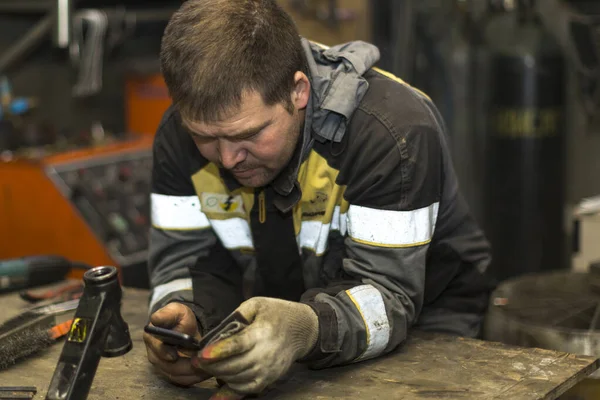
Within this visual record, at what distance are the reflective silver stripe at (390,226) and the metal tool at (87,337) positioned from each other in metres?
0.43

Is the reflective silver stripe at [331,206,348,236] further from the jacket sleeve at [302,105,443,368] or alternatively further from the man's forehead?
the man's forehead

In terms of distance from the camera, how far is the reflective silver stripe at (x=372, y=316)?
→ 1396 millimetres

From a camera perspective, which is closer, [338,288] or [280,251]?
[338,288]

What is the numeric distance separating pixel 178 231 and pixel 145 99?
1607 millimetres

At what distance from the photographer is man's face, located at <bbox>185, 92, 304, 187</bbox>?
1365 mm

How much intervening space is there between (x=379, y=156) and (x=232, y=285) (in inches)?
17.6

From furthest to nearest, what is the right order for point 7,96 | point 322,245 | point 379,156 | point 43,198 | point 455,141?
point 455,141, point 7,96, point 43,198, point 322,245, point 379,156

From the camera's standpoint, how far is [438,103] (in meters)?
3.67

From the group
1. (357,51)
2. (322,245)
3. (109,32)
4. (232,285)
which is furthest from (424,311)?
(109,32)

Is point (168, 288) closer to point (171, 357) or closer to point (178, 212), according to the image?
point (178, 212)

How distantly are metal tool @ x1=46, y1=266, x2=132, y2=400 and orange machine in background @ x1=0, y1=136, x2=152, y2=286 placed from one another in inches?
50.9

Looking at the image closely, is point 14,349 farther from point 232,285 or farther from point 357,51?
point 357,51

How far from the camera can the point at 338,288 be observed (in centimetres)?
145

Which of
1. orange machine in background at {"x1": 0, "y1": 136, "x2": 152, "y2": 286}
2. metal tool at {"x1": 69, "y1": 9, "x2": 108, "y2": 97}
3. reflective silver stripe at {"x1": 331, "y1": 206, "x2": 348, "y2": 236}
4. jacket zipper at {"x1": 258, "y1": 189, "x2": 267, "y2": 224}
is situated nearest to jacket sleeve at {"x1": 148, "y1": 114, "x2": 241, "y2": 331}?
jacket zipper at {"x1": 258, "y1": 189, "x2": 267, "y2": 224}
